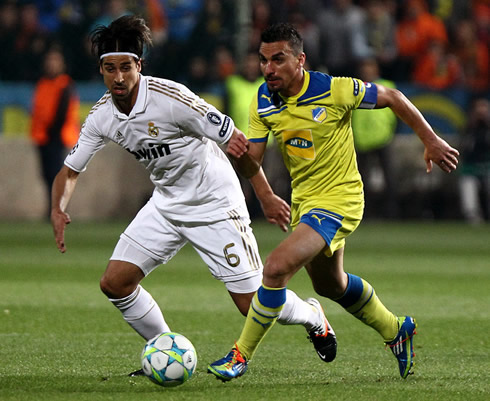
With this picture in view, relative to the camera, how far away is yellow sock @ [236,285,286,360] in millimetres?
5281

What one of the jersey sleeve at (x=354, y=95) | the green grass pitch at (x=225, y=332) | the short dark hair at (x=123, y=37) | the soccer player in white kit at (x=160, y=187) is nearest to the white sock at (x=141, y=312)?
the soccer player in white kit at (x=160, y=187)

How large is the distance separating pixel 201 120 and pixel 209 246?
0.69 meters

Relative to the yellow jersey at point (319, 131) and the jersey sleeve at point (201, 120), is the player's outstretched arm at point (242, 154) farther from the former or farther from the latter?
the yellow jersey at point (319, 131)

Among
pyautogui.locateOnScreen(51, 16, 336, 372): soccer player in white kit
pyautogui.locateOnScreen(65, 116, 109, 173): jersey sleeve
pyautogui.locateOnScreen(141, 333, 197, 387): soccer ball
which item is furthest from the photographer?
pyautogui.locateOnScreen(65, 116, 109, 173): jersey sleeve

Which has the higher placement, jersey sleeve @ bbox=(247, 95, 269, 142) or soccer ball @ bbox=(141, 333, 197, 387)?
jersey sleeve @ bbox=(247, 95, 269, 142)

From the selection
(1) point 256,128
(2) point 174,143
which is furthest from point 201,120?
(1) point 256,128

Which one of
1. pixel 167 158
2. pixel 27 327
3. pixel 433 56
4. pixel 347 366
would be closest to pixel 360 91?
pixel 167 158

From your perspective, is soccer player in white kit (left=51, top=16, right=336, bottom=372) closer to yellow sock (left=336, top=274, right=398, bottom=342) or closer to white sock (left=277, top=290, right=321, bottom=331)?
white sock (left=277, top=290, right=321, bottom=331)

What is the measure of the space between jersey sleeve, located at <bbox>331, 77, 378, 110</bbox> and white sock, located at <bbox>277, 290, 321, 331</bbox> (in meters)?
1.04

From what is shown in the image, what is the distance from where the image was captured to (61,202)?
5.67 meters

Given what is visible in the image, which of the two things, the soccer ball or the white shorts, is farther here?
the white shorts

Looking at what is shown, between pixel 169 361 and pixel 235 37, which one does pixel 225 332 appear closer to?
pixel 169 361

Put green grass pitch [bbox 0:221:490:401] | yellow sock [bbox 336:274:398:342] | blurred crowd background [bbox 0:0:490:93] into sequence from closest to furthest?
1. green grass pitch [bbox 0:221:490:401]
2. yellow sock [bbox 336:274:398:342]
3. blurred crowd background [bbox 0:0:490:93]

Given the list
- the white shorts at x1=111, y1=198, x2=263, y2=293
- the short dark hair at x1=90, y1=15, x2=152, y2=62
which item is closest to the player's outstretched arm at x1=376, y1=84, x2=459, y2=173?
the white shorts at x1=111, y1=198, x2=263, y2=293
